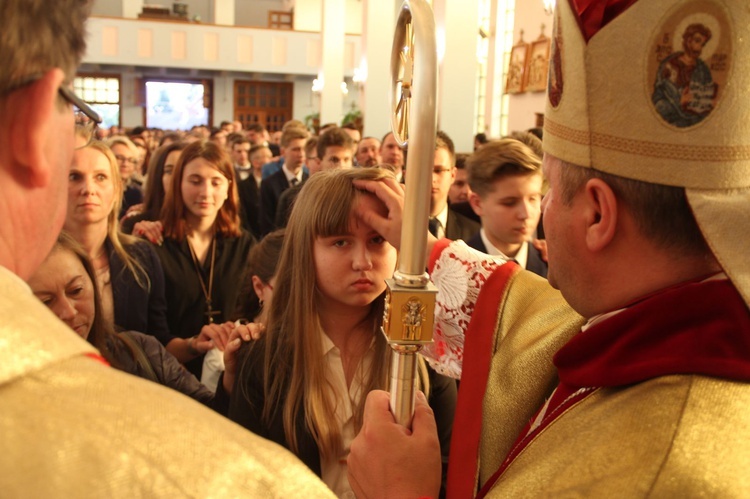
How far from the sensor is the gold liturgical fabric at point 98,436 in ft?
2.22

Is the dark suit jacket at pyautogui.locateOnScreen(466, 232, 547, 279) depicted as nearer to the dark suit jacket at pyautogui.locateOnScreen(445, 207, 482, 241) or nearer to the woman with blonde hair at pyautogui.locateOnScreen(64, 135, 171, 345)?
the dark suit jacket at pyautogui.locateOnScreen(445, 207, 482, 241)

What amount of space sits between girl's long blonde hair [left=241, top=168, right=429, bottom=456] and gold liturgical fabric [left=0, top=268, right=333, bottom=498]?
4.08 ft

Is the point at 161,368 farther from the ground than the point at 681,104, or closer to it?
closer to it

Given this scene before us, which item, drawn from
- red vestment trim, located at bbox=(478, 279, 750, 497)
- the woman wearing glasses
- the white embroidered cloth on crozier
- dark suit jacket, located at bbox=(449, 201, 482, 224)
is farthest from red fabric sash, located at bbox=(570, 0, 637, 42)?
the woman wearing glasses

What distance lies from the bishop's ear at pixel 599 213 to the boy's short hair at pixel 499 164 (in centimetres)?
207

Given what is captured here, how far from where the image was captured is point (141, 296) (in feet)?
10.9

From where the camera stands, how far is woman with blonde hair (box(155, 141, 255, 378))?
3.75 meters

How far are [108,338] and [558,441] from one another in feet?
5.58

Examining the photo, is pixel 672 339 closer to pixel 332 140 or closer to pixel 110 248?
pixel 110 248

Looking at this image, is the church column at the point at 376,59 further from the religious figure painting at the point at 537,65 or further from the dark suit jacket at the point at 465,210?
the dark suit jacket at the point at 465,210

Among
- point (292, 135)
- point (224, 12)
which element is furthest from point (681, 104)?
point (224, 12)

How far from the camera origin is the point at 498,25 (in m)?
17.4

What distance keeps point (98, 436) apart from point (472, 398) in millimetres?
984

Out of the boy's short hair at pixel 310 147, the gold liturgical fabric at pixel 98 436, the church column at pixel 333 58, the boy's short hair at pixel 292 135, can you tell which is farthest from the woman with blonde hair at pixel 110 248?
the church column at pixel 333 58
